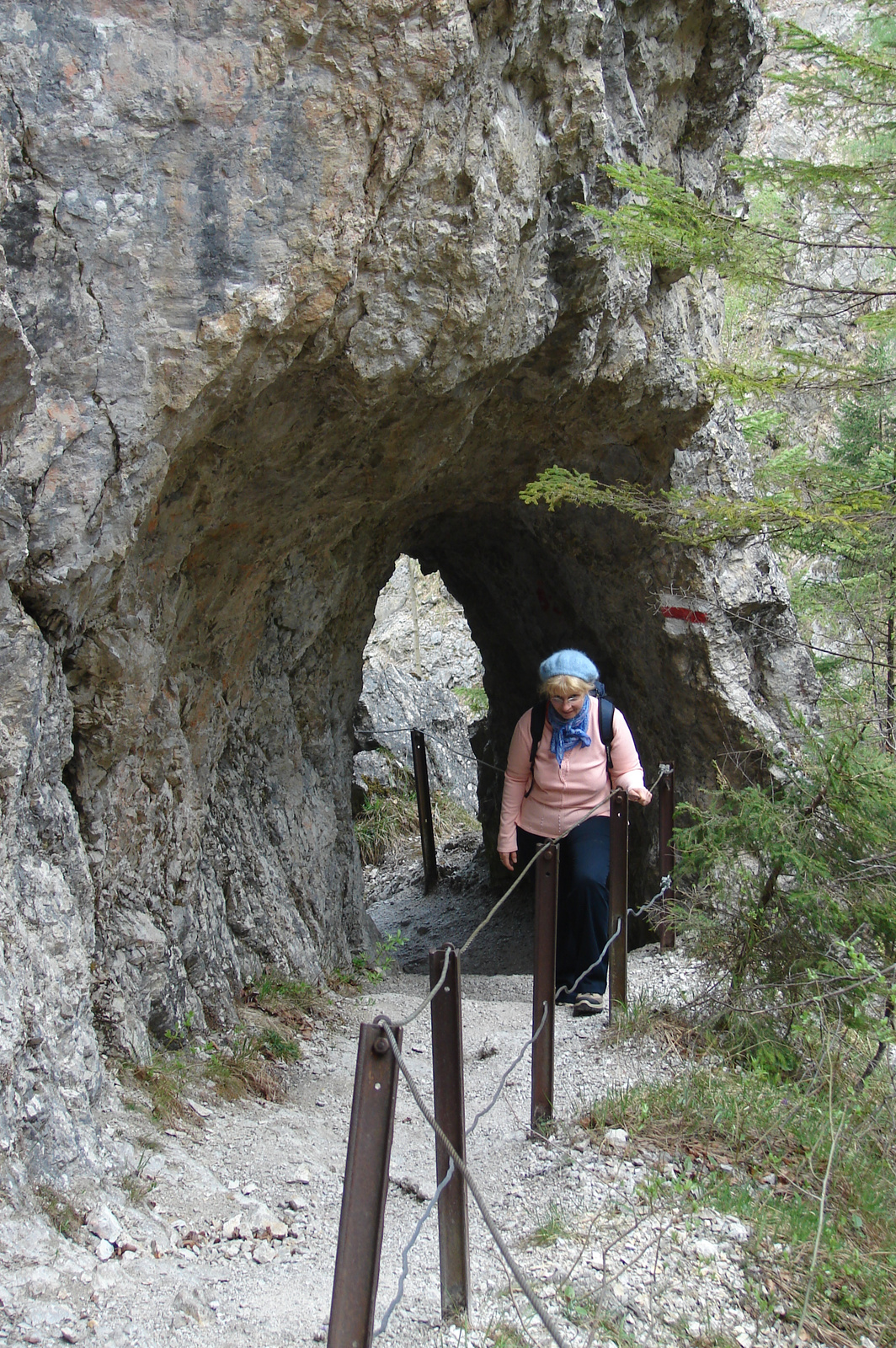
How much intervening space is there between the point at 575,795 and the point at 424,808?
5675 mm

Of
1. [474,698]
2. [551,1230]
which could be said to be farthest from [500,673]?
[474,698]

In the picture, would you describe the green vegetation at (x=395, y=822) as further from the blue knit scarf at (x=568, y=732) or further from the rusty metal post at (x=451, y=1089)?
the rusty metal post at (x=451, y=1089)

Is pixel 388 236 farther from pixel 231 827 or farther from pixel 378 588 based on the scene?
pixel 378 588

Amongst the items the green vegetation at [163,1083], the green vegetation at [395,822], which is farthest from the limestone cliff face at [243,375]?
the green vegetation at [395,822]

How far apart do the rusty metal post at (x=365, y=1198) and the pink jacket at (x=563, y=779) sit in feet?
10.4

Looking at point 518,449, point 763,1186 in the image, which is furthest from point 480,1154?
point 518,449

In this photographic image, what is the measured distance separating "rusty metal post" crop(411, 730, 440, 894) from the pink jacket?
496 centimetres

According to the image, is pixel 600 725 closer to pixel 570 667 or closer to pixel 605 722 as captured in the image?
pixel 605 722

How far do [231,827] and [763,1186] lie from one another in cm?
342

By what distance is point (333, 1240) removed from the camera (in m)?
2.85

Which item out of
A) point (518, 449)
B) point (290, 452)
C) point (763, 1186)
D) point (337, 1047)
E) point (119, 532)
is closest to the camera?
point (763, 1186)

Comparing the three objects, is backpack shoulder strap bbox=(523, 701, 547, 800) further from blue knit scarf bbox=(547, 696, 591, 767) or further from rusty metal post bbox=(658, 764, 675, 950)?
rusty metal post bbox=(658, 764, 675, 950)

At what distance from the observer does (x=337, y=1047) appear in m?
4.86

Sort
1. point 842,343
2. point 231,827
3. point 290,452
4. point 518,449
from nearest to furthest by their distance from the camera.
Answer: point 290,452, point 231,827, point 518,449, point 842,343
